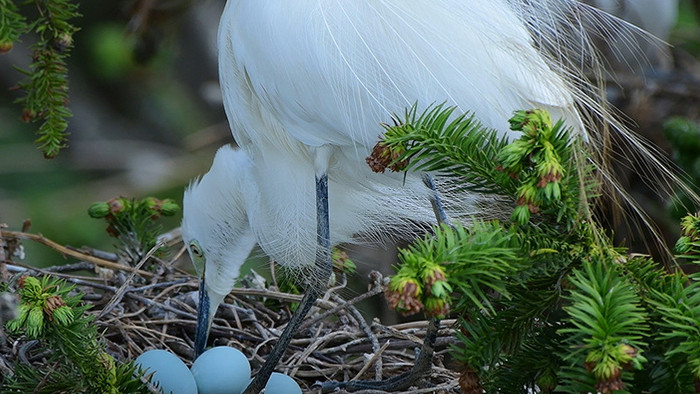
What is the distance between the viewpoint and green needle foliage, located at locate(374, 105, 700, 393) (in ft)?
2.91

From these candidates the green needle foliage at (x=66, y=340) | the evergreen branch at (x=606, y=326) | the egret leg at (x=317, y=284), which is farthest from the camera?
the egret leg at (x=317, y=284)

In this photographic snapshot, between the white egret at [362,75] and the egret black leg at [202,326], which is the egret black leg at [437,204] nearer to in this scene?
the white egret at [362,75]

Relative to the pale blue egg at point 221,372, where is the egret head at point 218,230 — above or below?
above

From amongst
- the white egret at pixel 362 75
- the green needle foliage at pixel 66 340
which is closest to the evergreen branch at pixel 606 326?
the white egret at pixel 362 75

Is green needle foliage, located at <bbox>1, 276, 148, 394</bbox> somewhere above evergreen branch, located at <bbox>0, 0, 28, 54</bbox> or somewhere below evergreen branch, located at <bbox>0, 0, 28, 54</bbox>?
below

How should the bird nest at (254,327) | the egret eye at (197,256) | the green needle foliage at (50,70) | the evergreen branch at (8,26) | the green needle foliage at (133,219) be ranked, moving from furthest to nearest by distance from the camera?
the green needle foliage at (133,219) → the egret eye at (197,256) → the bird nest at (254,327) → the green needle foliage at (50,70) → the evergreen branch at (8,26)

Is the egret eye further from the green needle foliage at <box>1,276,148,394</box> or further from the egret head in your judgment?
the green needle foliage at <box>1,276,148,394</box>

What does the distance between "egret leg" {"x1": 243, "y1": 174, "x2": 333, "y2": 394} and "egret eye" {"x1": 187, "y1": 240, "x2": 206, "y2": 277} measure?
0.29 meters

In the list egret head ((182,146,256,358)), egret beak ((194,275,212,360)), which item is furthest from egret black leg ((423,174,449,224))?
egret beak ((194,275,212,360))

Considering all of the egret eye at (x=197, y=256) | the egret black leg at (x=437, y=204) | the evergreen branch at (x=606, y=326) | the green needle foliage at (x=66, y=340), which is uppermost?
the evergreen branch at (x=606, y=326)

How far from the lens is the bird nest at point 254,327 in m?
1.85

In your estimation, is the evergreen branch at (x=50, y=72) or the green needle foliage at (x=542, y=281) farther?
the evergreen branch at (x=50, y=72)

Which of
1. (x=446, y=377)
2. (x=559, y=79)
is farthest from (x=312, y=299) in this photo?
(x=559, y=79)

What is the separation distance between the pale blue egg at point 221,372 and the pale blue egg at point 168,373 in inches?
2.1
